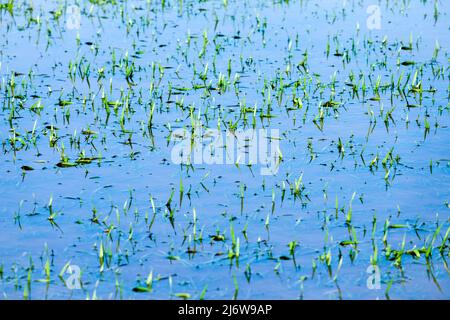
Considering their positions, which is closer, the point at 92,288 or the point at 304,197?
the point at 92,288

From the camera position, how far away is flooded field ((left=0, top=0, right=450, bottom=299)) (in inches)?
230

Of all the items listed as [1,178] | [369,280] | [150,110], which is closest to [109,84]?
[150,110]

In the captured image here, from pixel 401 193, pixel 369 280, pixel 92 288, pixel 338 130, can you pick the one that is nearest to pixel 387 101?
pixel 338 130

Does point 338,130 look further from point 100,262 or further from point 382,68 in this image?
point 100,262

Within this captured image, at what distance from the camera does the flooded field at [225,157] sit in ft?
19.1

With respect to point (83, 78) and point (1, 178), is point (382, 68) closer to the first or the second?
point (83, 78)

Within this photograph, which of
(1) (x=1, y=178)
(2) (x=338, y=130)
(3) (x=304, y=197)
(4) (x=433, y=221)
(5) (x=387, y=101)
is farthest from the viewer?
(5) (x=387, y=101)

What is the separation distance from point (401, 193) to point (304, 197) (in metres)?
0.84

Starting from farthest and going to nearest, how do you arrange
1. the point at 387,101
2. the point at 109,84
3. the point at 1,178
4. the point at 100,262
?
the point at 109,84 < the point at 387,101 < the point at 1,178 < the point at 100,262

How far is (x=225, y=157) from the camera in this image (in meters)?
8.02

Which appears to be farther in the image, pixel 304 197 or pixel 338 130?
pixel 338 130

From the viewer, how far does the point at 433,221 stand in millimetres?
6652

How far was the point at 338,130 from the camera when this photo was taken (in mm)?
8781

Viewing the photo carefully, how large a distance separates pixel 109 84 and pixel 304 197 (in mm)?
4149
